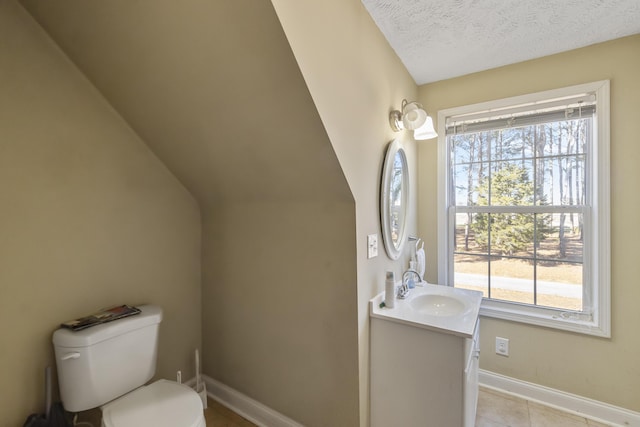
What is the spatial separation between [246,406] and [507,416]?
1640 mm

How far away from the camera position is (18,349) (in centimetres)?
122

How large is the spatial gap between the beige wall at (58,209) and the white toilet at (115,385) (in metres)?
0.17

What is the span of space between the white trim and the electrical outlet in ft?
4.83

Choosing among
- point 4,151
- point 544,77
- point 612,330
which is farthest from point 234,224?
point 612,330

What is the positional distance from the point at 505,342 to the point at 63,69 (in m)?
3.11

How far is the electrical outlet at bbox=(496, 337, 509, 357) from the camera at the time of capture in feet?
6.32

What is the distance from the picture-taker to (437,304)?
1770 millimetres

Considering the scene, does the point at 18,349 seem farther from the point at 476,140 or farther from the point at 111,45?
the point at 476,140

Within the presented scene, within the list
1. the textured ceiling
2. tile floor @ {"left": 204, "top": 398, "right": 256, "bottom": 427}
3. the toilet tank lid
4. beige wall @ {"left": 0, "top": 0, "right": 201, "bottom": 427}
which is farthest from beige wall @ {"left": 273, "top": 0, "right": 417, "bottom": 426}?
beige wall @ {"left": 0, "top": 0, "right": 201, "bottom": 427}

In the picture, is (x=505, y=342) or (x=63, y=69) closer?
(x=63, y=69)

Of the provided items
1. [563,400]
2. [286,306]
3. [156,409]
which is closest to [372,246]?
[286,306]

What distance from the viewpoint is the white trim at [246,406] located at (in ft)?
5.17

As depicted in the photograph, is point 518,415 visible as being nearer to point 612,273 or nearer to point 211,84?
point 612,273

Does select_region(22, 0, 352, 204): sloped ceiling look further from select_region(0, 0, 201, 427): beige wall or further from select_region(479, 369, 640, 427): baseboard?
select_region(479, 369, 640, 427): baseboard
